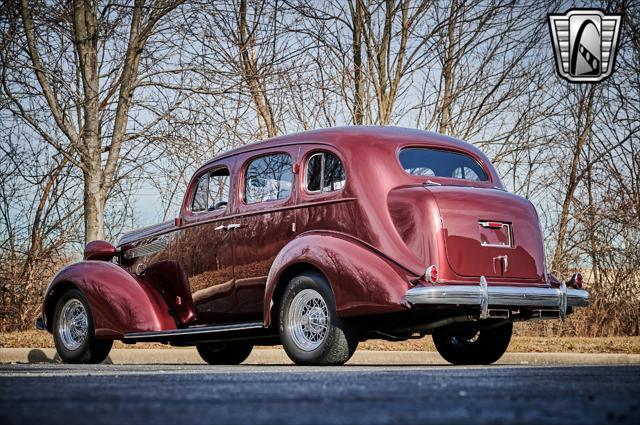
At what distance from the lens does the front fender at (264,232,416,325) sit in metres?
7.87

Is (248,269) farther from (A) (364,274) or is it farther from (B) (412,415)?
(B) (412,415)

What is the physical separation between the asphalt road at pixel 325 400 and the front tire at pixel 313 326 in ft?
7.98

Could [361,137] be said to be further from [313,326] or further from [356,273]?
[313,326]

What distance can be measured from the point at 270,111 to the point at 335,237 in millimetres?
8884

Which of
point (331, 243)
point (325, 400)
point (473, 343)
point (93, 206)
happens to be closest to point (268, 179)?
point (331, 243)

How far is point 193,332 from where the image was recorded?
368 inches

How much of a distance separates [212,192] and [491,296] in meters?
3.49

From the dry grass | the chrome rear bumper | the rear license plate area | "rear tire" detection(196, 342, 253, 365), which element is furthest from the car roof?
the dry grass

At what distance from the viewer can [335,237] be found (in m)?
8.34

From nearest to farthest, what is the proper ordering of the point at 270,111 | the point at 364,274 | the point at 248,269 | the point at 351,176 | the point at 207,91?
the point at 364,274 < the point at 351,176 < the point at 248,269 < the point at 207,91 < the point at 270,111

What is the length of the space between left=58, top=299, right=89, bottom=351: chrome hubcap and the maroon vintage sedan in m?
0.01

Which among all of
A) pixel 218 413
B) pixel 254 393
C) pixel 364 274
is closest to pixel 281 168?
pixel 364 274

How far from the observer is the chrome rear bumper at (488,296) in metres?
7.70

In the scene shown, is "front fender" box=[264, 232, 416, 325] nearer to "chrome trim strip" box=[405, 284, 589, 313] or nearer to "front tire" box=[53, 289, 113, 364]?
"chrome trim strip" box=[405, 284, 589, 313]
